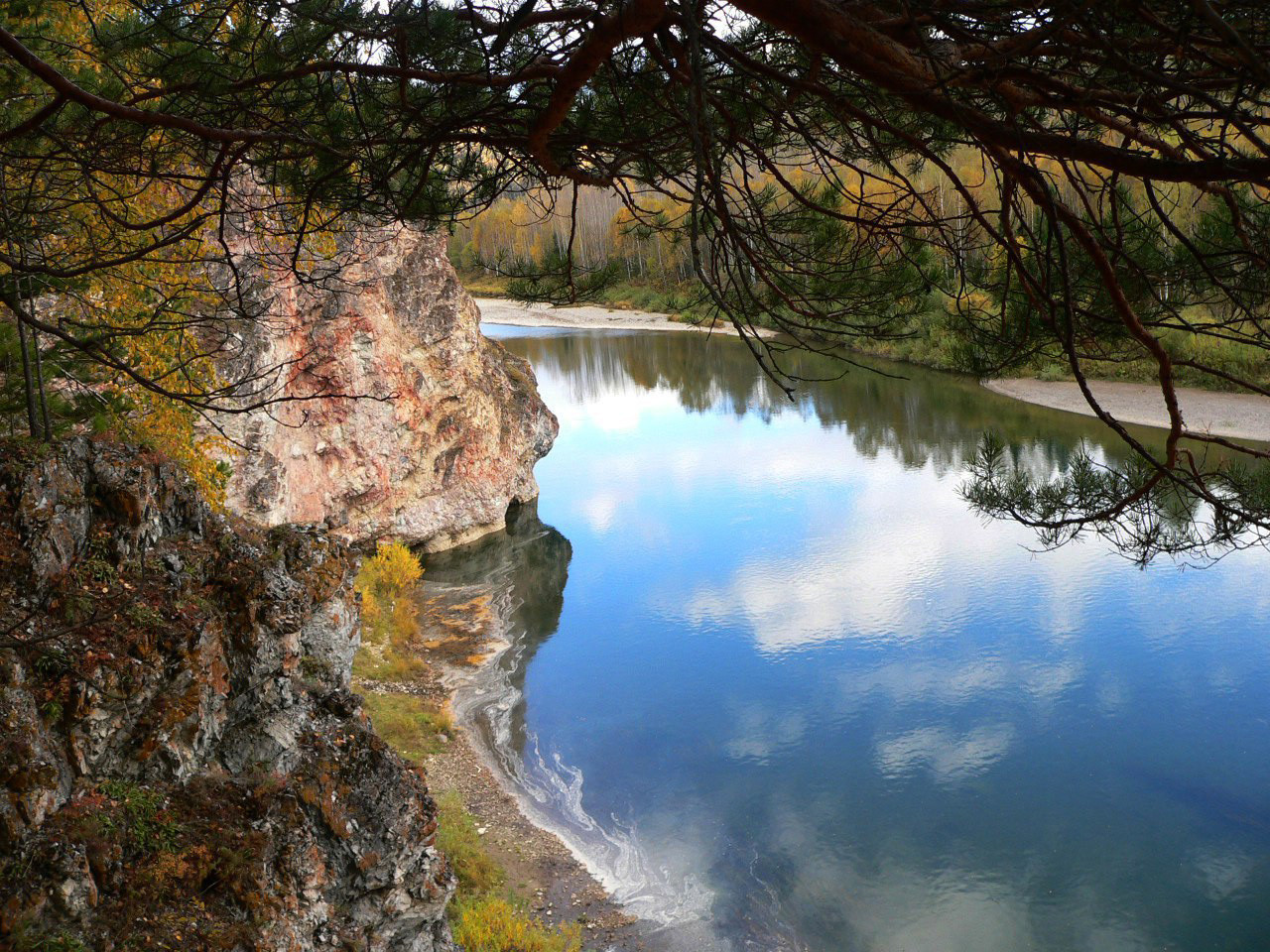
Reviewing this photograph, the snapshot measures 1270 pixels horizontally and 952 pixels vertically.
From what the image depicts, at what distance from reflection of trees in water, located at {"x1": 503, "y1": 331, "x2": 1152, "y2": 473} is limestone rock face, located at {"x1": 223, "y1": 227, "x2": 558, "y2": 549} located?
5299 millimetres

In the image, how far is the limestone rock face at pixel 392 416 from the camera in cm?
1253

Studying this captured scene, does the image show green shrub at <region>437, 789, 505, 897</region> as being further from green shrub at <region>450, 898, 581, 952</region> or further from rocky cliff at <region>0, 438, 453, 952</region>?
rocky cliff at <region>0, 438, 453, 952</region>

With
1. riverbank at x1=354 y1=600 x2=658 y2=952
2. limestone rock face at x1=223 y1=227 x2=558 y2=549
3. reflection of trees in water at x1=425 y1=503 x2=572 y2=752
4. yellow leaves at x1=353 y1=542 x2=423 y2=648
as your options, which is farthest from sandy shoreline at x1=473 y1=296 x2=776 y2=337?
riverbank at x1=354 y1=600 x2=658 y2=952

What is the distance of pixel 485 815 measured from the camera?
8797 mm

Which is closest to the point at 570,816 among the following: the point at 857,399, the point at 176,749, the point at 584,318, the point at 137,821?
the point at 176,749

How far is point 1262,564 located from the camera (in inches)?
504

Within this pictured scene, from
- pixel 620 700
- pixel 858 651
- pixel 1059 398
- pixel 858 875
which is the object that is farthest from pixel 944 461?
pixel 858 875

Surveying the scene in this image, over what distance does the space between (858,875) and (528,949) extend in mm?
2868

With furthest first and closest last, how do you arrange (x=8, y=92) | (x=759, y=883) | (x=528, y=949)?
(x=759, y=883) → (x=528, y=949) → (x=8, y=92)

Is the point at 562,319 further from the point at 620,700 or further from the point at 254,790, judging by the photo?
the point at 254,790

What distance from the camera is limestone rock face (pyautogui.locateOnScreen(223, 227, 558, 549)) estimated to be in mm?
12531

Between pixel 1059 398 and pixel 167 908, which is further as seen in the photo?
pixel 1059 398

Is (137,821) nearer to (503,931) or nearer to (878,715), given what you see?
(503,931)

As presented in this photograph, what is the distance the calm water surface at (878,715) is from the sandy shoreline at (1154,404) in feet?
6.69
